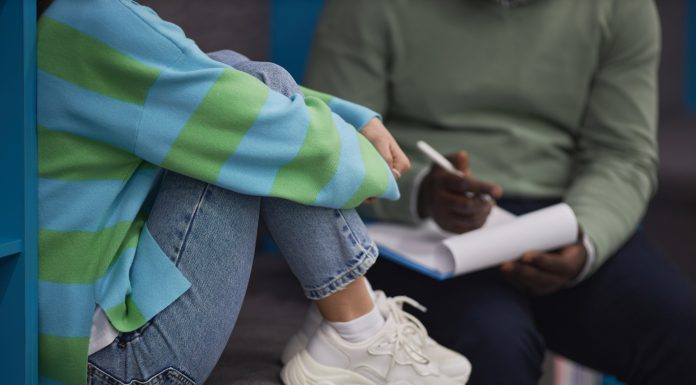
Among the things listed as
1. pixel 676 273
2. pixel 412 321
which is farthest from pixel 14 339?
pixel 676 273

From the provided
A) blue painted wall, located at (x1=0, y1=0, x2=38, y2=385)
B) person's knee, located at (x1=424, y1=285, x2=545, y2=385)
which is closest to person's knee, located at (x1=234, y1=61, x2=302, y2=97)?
blue painted wall, located at (x1=0, y1=0, x2=38, y2=385)

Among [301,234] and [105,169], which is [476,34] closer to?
[301,234]

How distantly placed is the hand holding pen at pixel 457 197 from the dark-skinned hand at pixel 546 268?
0.08 metres

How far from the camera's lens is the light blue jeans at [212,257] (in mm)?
942

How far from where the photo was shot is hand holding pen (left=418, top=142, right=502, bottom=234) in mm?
1311

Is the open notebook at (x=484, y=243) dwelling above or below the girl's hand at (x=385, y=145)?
below

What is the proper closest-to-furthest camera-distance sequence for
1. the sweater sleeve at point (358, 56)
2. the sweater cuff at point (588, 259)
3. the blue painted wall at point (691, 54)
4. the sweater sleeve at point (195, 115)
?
the sweater sleeve at point (195, 115)
the sweater cuff at point (588, 259)
the sweater sleeve at point (358, 56)
the blue painted wall at point (691, 54)

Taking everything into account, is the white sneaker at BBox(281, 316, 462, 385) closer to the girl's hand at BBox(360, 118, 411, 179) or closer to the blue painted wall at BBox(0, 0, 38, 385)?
the girl's hand at BBox(360, 118, 411, 179)

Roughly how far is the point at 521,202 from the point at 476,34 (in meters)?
0.29

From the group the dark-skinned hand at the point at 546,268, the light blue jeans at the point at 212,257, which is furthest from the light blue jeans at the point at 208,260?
the dark-skinned hand at the point at 546,268

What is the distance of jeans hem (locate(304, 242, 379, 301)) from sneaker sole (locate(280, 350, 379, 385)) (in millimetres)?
97

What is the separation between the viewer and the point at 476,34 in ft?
5.06

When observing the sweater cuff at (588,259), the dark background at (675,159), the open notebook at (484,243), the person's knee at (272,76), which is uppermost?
the person's knee at (272,76)

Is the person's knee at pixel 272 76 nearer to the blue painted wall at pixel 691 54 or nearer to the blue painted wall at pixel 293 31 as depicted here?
the blue painted wall at pixel 293 31
